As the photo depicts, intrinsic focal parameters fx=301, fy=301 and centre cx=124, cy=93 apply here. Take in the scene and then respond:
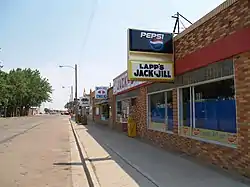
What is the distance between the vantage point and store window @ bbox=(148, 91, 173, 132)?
41.0ft

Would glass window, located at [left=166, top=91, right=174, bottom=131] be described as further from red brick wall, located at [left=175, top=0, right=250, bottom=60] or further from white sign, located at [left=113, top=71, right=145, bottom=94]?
white sign, located at [left=113, top=71, right=145, bottom=94]

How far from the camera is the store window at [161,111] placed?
41.0ft

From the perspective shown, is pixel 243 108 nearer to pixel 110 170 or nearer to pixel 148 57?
pixel 110 170

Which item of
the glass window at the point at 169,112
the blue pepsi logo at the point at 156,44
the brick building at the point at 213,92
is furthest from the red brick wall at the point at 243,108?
the glass window at the point at 169,112

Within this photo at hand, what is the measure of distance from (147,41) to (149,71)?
112cm

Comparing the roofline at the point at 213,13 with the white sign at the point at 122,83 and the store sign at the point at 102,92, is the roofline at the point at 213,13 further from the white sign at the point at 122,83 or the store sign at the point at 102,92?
the store sign at the point at 102,92

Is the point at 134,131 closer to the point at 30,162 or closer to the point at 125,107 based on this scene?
the point at 125,107

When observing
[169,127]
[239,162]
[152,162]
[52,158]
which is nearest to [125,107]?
[169,127]

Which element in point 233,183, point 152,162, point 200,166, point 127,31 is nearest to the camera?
point 233,183


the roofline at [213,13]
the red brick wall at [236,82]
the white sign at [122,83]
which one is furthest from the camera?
the white sign at [122,83]

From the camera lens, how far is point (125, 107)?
21.4 m

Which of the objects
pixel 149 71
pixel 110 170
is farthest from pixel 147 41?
pixel 110 170

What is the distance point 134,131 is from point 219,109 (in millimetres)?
8993

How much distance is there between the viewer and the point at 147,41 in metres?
10.9
